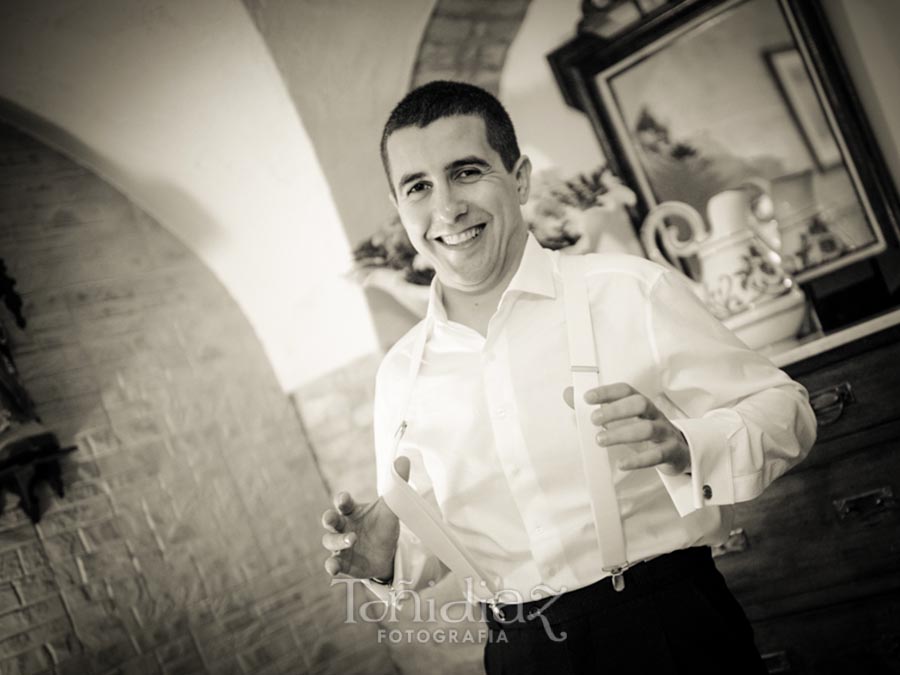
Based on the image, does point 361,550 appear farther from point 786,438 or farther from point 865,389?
point 865,389

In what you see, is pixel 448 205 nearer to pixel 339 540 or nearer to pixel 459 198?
pixel 459 198

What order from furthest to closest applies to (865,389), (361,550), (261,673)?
1. (261,673)
2. (865,389)
3. (361,550)

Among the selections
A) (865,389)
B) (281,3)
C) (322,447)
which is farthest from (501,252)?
(322,447)

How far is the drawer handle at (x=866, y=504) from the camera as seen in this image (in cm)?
221

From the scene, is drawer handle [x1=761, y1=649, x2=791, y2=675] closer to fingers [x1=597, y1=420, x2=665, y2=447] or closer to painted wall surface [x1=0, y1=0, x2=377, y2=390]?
fingers [x1=597, y1=420, x2=665, y2=447]

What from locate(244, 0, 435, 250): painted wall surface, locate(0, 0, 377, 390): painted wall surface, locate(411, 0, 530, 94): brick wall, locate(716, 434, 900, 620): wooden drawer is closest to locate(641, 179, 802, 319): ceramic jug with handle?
locate(716, 434, 900, 620): wooden drawer

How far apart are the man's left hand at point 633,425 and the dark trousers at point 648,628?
12.8 inches

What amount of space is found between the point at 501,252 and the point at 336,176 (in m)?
1.67

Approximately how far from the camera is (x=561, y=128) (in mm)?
3148

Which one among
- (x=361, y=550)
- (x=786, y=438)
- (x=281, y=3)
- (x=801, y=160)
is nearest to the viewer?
(x=786, y=438)

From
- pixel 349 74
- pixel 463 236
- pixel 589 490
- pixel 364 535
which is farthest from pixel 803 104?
pixel 364 535

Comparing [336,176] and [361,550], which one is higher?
[336,176]

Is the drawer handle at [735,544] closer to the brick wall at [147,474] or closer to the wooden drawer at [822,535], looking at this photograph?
the wooden drawer at [822,535]

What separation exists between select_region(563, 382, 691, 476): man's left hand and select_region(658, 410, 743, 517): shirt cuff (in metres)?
0.03
